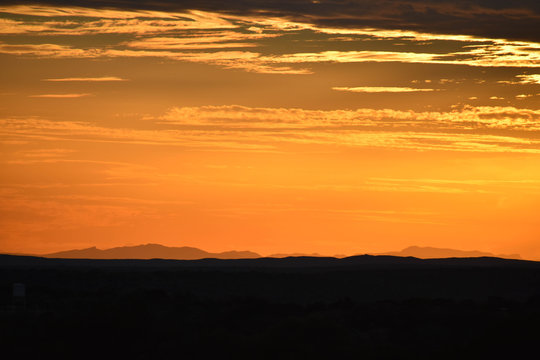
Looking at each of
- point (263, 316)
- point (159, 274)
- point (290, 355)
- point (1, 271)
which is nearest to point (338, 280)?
point (159, 274)

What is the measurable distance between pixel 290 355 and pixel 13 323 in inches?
685

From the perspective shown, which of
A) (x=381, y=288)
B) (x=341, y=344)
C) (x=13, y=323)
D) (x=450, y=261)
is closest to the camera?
(x=341, y=344)

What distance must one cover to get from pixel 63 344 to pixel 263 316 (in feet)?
43.3

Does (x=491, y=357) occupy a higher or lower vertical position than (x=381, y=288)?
lower

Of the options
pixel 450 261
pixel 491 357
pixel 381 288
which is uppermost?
pixel 450 261

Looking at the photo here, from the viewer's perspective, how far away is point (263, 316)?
63.0 metres

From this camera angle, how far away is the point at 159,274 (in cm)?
12144

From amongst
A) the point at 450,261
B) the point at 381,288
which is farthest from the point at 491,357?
the point at 450,261

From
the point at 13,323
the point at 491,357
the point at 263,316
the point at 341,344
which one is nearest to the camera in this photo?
the point at 491,357

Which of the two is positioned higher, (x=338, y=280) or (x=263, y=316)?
(x=338, y=280)

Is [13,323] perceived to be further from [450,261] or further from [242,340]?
[450,261]

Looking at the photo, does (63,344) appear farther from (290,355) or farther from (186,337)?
(290,355)

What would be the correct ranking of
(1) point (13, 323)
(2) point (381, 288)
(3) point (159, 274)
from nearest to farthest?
(1) point (13, 323) < (2) point (381, 288) < (3) point (159, 274)

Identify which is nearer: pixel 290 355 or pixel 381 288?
pixel 290 355
